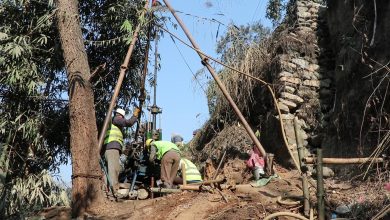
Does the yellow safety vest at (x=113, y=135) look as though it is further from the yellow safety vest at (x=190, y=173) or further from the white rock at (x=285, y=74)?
the white rock at (x=285, y=74)

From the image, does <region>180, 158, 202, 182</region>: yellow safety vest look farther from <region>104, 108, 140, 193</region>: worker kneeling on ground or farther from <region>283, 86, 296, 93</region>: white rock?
<region>283, 86, 296, 93</region>: white rock

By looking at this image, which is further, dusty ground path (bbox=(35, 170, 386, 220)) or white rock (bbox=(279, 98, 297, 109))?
white rock (bbox=(279, 98, 297, 109))

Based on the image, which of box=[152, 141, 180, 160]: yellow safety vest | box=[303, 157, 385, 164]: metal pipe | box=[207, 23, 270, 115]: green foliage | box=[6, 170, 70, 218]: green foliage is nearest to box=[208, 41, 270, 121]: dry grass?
box=[207, 23, 270, 115]: green foliage

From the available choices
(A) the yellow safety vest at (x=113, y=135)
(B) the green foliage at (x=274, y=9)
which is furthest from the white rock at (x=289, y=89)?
(B) the green foliage at (x=274, y=9)

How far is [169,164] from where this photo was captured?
8352mm

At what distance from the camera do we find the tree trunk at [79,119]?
7242 mm

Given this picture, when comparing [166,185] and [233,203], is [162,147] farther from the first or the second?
[233,203]

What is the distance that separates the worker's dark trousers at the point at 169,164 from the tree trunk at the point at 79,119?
3.78 feet

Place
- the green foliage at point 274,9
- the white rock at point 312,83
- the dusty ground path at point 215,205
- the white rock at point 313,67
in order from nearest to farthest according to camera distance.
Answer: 1. the dusty ground path at point 215,205
2. the white rock at point 312,83
3. the white rock at point 313,67
4. the green foliage at point 274,9

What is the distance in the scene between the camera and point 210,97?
11.2 meters

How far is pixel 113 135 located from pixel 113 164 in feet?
1.52

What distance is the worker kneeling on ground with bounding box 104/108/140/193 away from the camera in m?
8.43

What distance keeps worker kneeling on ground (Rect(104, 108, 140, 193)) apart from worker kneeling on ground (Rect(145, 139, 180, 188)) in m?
0.55

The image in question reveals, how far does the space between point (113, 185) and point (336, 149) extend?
3452 mm
